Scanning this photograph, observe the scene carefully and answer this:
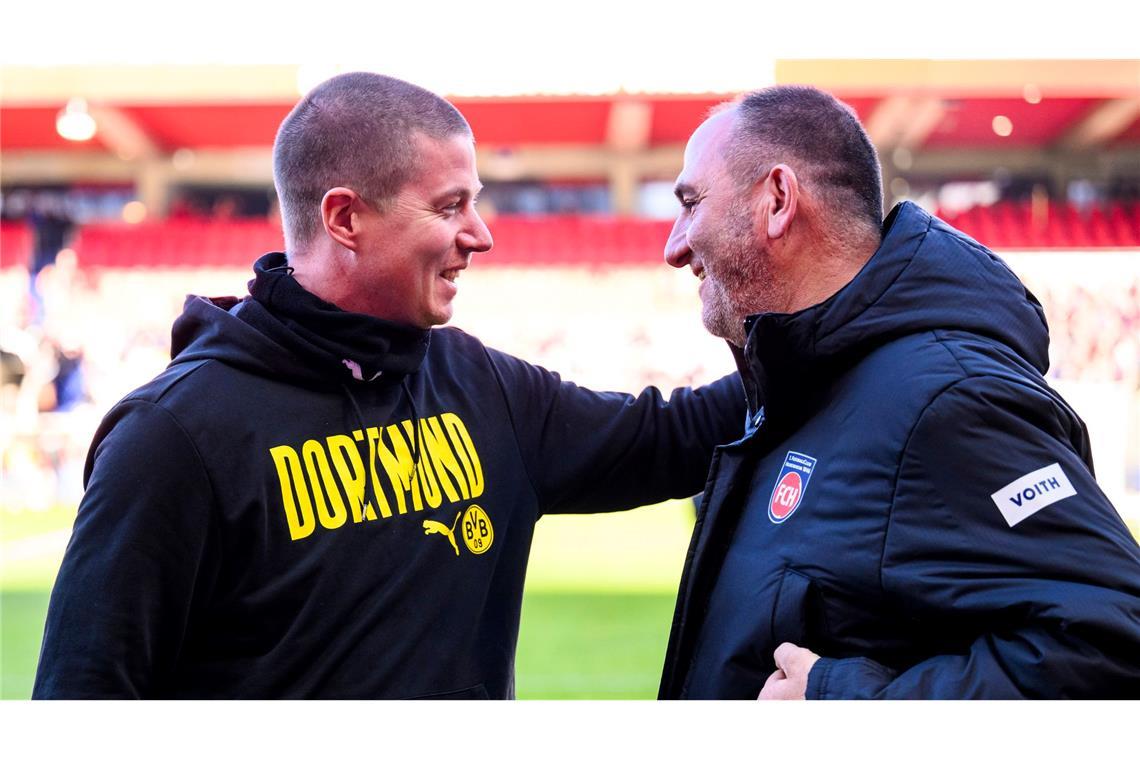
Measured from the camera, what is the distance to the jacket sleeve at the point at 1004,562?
1.33 metres

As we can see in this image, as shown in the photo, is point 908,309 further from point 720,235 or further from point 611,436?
point 611,436

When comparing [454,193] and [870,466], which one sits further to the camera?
[454,193]

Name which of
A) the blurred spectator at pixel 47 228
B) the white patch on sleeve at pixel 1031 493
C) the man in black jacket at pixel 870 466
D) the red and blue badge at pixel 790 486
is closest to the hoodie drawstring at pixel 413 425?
the man in black jacket at pixel 870 466

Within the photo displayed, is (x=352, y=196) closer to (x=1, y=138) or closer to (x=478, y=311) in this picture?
(x=478, y=311)

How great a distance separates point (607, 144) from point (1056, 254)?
24.4ft

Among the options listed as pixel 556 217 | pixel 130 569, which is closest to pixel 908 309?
pixel 130 569

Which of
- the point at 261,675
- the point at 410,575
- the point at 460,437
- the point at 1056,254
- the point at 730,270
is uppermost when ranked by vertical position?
the point at 1056,254

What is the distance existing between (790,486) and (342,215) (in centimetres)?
93

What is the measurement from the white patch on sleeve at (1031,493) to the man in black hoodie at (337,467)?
91cm

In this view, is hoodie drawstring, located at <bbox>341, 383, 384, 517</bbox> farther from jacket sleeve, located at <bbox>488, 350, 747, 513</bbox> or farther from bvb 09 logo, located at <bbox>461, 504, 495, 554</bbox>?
jacket sleeve, located at <bbox>488, 350, 747, 513</bbox>

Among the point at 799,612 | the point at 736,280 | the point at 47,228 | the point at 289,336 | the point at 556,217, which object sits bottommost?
the point at 799,612

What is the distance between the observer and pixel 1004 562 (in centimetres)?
139

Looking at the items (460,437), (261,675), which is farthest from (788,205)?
(261,675)

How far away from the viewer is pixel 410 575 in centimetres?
181
